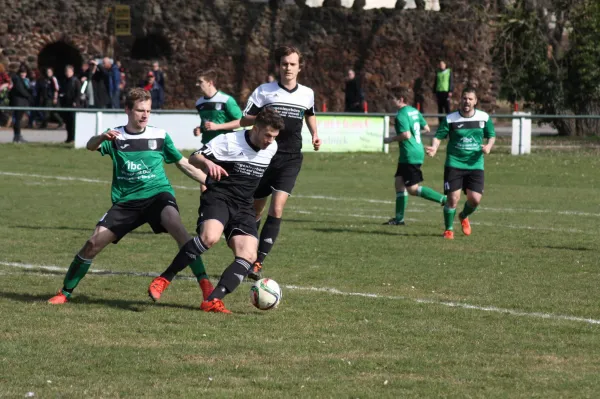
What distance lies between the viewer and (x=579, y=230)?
15352mm

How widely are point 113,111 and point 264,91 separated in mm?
15526

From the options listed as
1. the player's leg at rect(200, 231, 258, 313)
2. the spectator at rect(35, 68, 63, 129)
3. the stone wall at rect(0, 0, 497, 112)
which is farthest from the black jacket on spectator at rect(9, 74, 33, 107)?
the player's leg at rect(200, 231, 258, 313)

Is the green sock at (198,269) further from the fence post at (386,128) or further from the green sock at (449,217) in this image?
the fence post at (386,128)

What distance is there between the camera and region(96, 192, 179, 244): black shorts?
9195mm

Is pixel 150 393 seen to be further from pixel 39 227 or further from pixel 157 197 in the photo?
pixel 39 227

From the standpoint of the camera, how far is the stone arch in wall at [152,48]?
39.9 metres

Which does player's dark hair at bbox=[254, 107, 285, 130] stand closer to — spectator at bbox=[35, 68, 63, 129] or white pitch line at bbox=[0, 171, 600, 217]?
white pitch line at bbox=[0, 171, 600, 217]

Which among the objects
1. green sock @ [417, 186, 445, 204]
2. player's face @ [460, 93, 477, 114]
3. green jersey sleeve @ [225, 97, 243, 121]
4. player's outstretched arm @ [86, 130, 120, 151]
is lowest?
green sock @ [417, 186, 445, 204]

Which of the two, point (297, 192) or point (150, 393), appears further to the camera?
point (297, 192)

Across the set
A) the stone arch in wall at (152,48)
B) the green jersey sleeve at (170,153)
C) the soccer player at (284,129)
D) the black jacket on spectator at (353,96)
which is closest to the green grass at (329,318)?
the soccer player at (284,129)

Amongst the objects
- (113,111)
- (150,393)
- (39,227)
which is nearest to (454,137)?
(39,227)

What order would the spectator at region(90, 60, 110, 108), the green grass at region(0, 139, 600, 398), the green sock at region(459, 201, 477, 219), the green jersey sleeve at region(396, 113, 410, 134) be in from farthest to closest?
the spectator at region(90, 60, 110, 108) < the green jersey sleeve at region(396, 113, 410, 134) < the green sock at region(459, 201, 477, 219) < the green grass at region(0, 139, 600, 398)

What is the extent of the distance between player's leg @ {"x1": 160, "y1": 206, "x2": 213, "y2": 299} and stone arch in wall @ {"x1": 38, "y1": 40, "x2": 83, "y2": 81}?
1219 inches

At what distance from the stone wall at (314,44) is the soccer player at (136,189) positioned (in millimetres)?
30213
